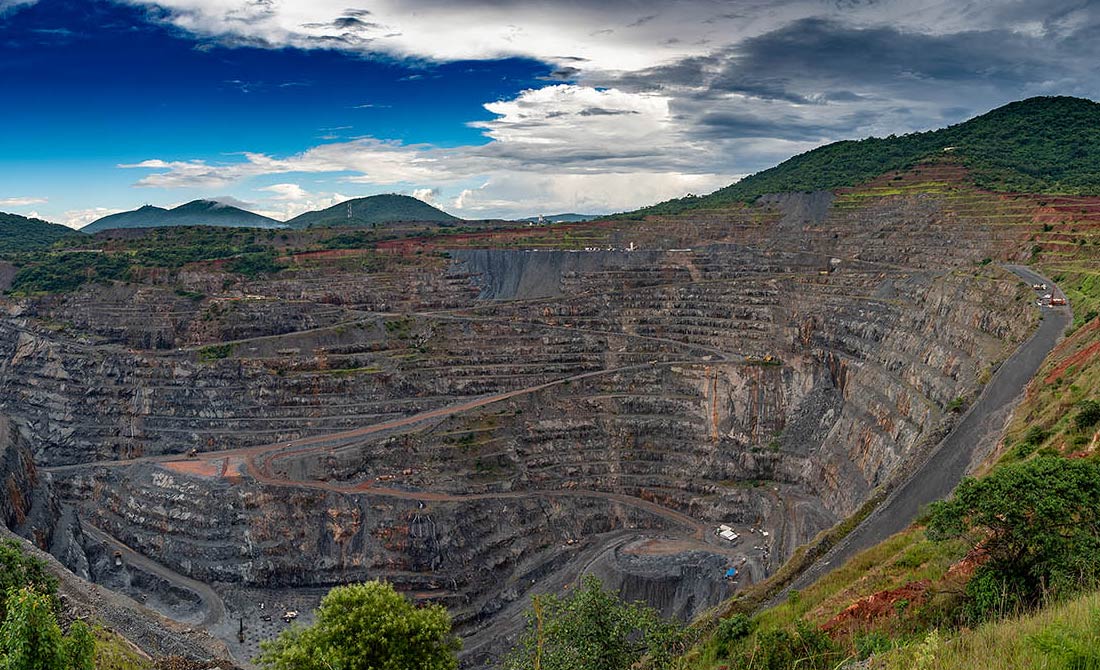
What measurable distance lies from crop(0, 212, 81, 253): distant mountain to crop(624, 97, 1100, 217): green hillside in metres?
149

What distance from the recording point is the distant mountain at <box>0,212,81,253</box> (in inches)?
6452

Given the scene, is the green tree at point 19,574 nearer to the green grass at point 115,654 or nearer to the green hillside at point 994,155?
the green grass at point 115,654

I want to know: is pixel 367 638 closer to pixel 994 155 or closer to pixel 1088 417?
pixel 1088 417

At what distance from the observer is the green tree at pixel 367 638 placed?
2297cm

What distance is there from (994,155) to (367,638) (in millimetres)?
120392

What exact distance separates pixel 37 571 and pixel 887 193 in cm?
10863

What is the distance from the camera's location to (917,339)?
199 ft

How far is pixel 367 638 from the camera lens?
2348 cm

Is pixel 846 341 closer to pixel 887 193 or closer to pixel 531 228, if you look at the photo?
pixel 887 193

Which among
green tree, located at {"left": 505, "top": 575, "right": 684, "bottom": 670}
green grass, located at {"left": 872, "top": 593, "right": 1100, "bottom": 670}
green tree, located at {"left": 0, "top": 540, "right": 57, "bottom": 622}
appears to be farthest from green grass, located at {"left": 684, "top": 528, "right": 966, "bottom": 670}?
green tree, located at {"left": 0, "top": 540, "right": 57, "bottom": 622}

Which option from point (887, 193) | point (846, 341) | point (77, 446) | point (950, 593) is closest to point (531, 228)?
point (887, 193)

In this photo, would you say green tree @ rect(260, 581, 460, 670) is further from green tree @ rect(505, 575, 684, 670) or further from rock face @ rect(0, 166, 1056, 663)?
rock face @ rect(0, 166, 1056, 663)

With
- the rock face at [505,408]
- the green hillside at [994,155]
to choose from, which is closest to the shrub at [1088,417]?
the rock face at [505,408]

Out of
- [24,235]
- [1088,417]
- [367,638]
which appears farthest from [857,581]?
[24,235]
